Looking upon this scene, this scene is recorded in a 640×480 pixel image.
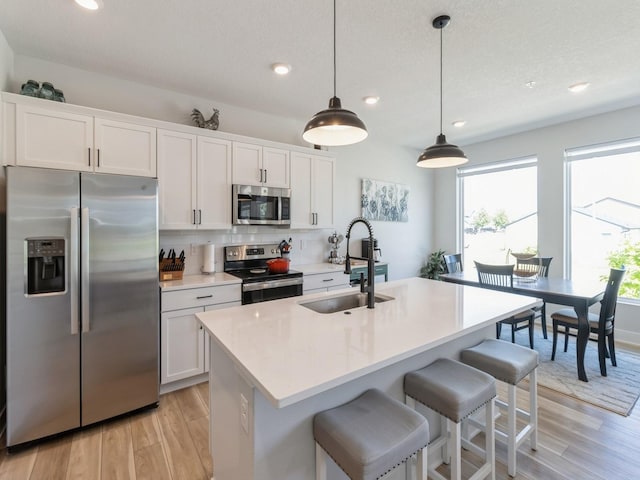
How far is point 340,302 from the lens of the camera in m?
2.11

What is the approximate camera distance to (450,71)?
2.75 metres

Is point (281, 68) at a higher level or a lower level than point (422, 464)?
higher

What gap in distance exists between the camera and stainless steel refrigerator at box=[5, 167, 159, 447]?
1873 millimetres

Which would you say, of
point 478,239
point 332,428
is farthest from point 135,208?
point 478,239

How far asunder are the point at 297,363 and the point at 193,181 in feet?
7.93

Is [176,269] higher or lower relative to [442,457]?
higher

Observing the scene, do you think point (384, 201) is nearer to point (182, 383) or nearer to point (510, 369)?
point (510, 369)

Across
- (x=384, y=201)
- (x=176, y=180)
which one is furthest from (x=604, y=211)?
(x=176, y=180)

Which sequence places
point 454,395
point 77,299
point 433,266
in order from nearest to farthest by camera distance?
point 454,395
point 77,299
point 433,266

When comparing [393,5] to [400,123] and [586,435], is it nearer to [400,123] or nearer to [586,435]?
[400,123]

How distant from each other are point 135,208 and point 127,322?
844 mm

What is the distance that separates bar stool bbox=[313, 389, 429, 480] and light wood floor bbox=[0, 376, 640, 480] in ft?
3.32

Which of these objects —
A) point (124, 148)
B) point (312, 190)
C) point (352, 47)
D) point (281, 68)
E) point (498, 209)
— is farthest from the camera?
point (498, 209)

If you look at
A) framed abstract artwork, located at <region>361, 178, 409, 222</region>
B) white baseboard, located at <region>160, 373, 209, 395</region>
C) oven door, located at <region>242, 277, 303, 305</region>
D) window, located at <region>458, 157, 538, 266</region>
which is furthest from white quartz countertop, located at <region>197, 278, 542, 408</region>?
window, located at <region>458, 157, 538, 266</region>
